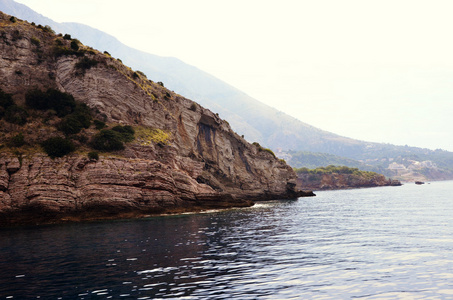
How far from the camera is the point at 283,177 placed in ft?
368

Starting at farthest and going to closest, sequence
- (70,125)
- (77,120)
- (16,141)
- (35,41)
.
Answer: (35,41), (77,120), (70,125), (16,141)

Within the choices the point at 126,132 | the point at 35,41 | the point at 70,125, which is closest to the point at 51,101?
the point at 70,125

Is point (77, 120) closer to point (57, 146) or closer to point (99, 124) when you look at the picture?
point (99, 124)

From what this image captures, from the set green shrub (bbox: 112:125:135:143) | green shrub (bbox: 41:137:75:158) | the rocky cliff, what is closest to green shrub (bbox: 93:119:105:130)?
the rocky cliff

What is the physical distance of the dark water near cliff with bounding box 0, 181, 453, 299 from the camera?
15.7 m

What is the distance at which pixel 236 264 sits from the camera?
830 inches

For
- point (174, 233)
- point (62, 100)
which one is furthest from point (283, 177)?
point (174, 233)

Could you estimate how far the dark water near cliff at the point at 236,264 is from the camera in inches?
617

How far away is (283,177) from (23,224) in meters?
82.4

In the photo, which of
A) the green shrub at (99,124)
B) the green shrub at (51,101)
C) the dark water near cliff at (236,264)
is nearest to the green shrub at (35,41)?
the green shrub at (51,101)

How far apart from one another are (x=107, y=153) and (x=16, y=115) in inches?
707

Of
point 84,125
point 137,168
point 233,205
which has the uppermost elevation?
point 84,125

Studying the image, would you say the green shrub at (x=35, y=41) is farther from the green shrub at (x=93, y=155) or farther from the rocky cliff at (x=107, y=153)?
the green shrub at (x=93, y=155)

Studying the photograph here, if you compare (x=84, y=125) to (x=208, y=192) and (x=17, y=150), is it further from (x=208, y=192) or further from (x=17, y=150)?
(x=208, y=192)
